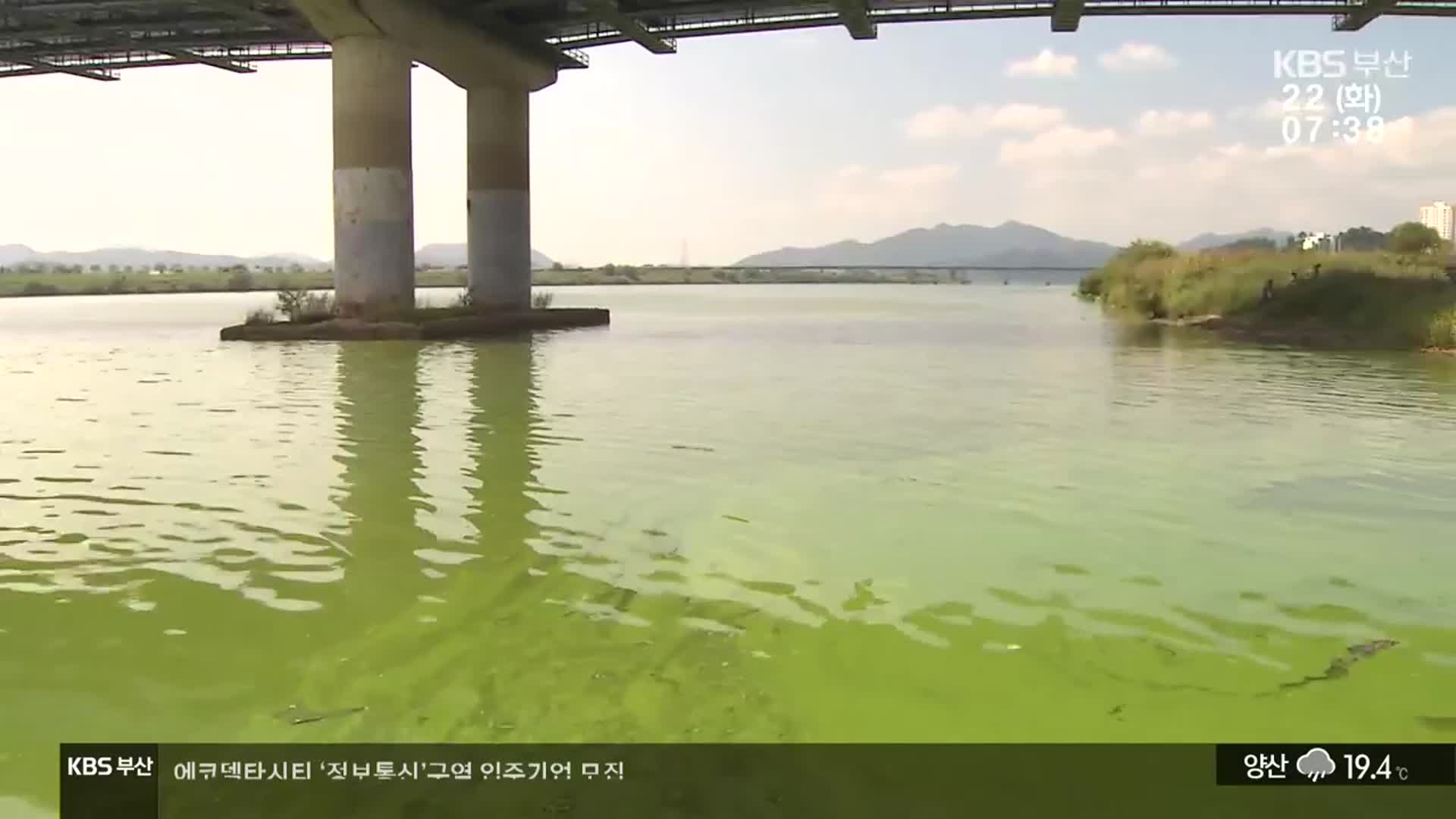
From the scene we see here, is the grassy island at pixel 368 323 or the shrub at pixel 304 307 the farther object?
the shrub at pixel 304 307

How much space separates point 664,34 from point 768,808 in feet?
121

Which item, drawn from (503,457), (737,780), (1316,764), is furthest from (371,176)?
(1316,764)

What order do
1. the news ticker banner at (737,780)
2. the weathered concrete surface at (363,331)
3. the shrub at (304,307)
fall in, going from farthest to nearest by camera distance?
the shrub at (304,307), the weathered concrete surface at (363,331), the news ticker banner at (737,780)

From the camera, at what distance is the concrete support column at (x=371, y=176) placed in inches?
1141

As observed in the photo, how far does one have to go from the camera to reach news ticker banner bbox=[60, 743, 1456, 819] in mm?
3654

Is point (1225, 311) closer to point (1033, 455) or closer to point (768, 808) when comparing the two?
point (1033, 455)

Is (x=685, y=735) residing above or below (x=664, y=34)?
below

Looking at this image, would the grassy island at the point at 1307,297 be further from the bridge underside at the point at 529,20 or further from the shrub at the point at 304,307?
the shrub at the point at 304,307

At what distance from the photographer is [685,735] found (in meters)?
4.12

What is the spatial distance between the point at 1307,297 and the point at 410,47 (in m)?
25.8

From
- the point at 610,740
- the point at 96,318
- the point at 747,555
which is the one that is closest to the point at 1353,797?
the point at 610,740

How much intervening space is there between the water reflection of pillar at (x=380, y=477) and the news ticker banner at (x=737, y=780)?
2.10 metres

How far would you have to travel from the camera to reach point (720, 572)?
21.0 ft

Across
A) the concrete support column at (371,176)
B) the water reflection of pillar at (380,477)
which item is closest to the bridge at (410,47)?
the concrete support column at (371,176)
